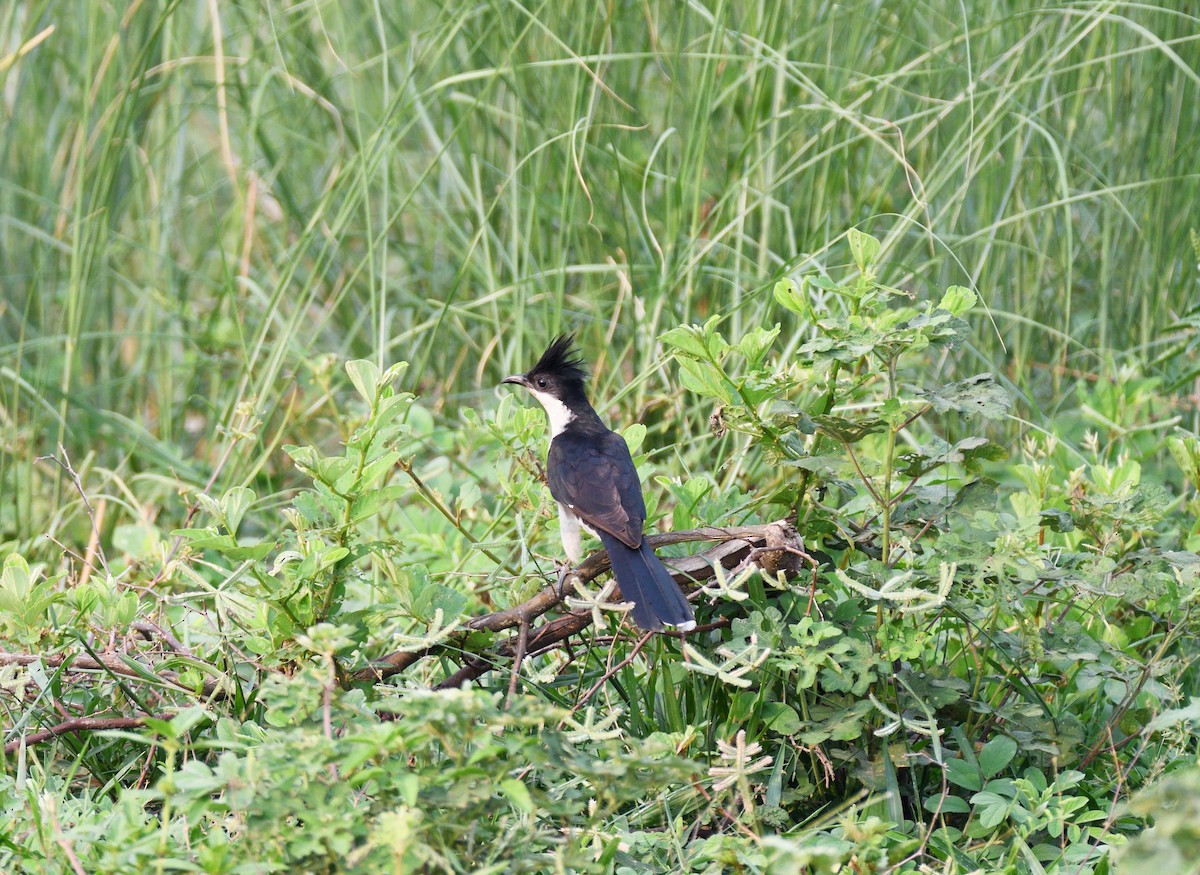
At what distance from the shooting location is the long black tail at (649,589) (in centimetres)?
238

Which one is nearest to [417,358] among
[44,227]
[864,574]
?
[44,227]

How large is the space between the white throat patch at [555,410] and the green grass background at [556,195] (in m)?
0.32

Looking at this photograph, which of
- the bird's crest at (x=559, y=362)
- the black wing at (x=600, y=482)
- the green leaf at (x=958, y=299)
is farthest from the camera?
the bird's crest at (x=559, y=362)

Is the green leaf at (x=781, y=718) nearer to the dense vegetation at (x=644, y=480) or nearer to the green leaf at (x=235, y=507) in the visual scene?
the dense vegetation at (x=644, y=480)

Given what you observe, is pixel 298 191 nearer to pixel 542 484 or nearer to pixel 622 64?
pixel 622 64

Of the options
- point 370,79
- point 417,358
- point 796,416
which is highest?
point 370,79

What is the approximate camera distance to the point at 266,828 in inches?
68.8

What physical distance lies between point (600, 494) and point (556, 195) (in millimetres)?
1932

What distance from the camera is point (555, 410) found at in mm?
3576

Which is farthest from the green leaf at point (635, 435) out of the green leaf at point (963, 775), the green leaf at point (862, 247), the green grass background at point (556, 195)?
the green leaf at point (963, 775)

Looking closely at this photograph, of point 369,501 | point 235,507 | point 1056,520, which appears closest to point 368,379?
point 369,501

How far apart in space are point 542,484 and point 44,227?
9.21 feet

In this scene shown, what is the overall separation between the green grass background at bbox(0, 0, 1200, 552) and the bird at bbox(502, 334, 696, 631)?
12.4 inches

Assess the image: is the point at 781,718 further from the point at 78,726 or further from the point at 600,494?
the point at 78,726
